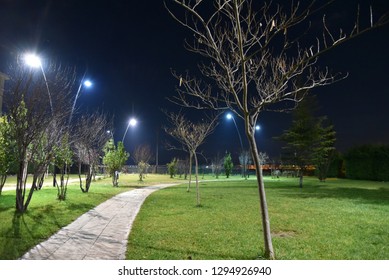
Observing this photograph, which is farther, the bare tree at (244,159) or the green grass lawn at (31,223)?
the bare tree at (244,159)

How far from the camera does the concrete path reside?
21.2 ft

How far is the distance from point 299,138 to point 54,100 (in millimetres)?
23365

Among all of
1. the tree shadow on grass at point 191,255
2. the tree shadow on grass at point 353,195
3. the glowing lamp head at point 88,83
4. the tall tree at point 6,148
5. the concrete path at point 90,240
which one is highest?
the glowing lamp head at point 88,83

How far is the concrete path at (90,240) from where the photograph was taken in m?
6.45

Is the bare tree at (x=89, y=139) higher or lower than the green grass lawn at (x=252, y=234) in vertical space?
higher

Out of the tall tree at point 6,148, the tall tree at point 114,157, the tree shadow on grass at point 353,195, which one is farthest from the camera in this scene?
the tall tree at point 114,157

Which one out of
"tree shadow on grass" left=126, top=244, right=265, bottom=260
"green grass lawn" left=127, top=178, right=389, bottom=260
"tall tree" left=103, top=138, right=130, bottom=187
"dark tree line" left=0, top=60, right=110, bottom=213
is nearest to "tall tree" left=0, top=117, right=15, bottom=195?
"dark tree line" left=0, top=60, right=110, bottom=213

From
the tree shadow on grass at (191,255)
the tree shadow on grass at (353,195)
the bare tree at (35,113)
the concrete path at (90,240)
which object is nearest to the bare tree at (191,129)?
the tree shadow on grass at (353,195)

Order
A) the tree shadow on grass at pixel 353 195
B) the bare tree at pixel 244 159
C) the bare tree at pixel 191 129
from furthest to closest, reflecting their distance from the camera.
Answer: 1. the bare tree at pixel 244 159
2. the bare tree at pixel 191 129
3. the tree shadow on grass at pixel 353 195

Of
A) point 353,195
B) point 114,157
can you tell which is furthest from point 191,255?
point 114,157

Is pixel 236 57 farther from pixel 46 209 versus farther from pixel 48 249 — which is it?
pixel 46 209

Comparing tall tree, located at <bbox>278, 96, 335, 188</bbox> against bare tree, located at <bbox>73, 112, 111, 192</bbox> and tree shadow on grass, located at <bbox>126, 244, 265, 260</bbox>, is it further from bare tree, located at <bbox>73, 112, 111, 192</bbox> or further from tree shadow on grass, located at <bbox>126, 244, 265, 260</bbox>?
tree shadow on grass, located at <bbox>126, 244, 265, 260</bbox>

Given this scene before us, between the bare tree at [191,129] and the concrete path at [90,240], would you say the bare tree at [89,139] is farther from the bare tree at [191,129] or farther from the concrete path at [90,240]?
the concrete path at [90,240]

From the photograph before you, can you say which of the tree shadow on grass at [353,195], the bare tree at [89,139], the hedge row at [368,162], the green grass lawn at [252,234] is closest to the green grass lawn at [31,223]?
the green grass lawn at [252,234]
